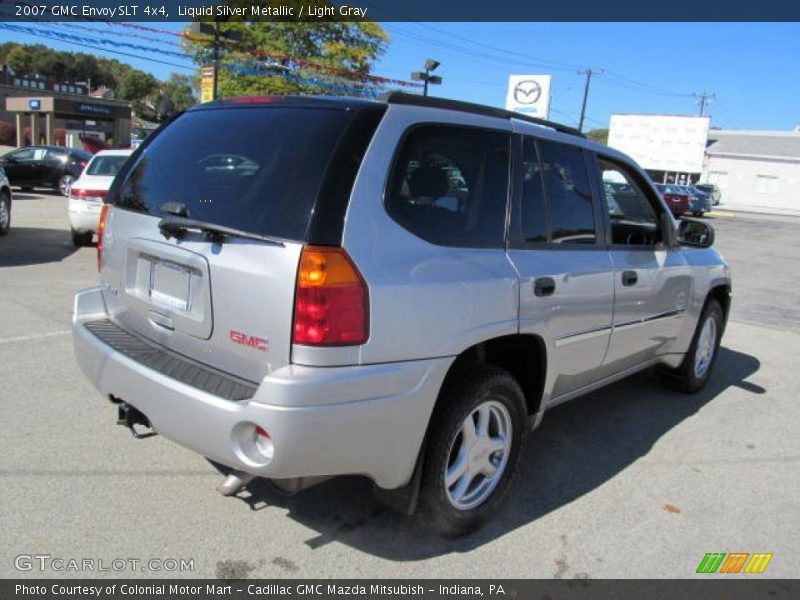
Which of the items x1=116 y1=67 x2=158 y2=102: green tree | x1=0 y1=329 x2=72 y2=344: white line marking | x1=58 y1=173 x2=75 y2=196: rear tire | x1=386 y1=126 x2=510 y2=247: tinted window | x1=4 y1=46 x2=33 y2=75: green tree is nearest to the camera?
x1=386 y1=126 x2=510 y2=247: tinted window

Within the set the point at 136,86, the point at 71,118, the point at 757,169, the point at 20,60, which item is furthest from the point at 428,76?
the point at 20,60

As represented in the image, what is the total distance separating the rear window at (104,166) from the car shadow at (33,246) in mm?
1213

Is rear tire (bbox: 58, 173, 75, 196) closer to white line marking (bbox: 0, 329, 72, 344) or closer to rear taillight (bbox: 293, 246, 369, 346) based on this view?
white line marking (bbox: 0, 329, 72, 344)

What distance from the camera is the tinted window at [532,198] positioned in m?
3.19

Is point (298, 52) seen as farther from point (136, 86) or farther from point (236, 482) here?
point (136, 86)

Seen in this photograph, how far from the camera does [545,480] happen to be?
365 centimetres

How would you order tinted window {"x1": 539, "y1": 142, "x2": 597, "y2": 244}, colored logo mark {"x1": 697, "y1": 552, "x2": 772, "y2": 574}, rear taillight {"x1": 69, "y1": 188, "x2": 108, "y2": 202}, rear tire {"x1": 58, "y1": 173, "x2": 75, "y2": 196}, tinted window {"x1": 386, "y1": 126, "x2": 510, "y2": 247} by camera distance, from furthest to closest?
1. rear tire {"x1": 58, "y1": 173, "x2": 75, "y2": 196}
2. rear taillight {"x1": 69, "y1": 188, "x2": 108, "y2": 202}
3. tinted window {"x1": 539, "y1": 142, "x2": 597, "y2": 244}
4. colored logo mark {"x1": 697, "y1": 552, "x2": 772, "y2": 574}
5. tinted window {"x1": 386, "y1": 126, "x2": 510, "y2": 247}

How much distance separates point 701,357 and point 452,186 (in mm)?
3376

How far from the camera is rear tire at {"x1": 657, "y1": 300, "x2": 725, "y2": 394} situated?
16.7ft

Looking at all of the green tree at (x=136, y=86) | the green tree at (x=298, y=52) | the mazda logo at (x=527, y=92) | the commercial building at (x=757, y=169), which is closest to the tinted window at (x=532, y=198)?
the mazda logo at (x=527, y=92)

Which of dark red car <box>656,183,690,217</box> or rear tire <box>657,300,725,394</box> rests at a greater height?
dark red car <box>656,183,690,217</box>

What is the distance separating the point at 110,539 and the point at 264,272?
4.52ft

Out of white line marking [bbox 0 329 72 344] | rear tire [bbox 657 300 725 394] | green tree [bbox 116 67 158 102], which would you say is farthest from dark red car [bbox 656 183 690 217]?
green tree [bbox 116 67 158 102]

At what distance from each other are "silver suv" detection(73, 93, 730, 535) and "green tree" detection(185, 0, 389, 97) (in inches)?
A: 1290
